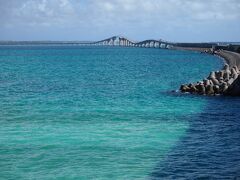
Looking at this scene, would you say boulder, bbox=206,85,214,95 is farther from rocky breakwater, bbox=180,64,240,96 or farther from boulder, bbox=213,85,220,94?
boulder, bbox=213,85,220,94

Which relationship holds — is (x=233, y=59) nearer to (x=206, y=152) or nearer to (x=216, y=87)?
(x=216, y=87)

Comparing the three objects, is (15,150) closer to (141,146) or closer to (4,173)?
(4,173)

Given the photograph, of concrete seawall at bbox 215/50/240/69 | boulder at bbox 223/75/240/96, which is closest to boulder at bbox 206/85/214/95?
boulder at bbox 223/75/240/96

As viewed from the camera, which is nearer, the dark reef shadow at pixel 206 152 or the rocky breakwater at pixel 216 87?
the dark reef shadow at pixel 206 152

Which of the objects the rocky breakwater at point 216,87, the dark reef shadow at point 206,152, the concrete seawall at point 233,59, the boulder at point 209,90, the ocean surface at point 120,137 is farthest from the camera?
the concrete seawall at point 233,59

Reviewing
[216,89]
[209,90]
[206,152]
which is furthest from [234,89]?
[206,152]

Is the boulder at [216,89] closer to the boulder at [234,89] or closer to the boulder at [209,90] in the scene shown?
the boulder at [209,90]

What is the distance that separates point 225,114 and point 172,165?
10.1 meters

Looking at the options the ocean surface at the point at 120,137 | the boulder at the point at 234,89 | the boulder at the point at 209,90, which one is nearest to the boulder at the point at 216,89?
the boulder at the point at 209,90

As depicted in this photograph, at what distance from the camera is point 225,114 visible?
931 inches

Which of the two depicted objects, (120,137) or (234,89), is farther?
(234,89)

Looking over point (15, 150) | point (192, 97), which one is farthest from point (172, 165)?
point (192, 97)

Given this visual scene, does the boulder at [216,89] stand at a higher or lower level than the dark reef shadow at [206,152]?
higher

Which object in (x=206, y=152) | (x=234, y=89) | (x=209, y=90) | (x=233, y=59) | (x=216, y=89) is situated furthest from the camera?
(x=233, y=59)
